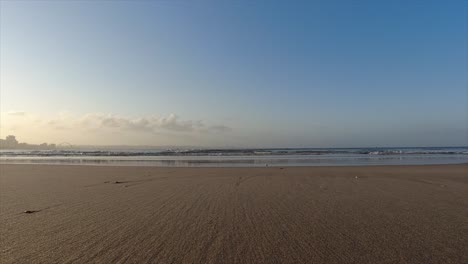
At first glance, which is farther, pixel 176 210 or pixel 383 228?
pixel 176 210

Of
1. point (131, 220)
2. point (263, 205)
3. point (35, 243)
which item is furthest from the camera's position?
point (263, 205)

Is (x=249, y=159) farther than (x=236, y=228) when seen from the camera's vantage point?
Yes

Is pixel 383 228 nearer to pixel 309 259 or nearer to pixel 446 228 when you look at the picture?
pixel 446 228

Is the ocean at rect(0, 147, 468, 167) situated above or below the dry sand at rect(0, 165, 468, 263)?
above

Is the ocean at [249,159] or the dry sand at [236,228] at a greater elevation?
the ocean at [249,159]

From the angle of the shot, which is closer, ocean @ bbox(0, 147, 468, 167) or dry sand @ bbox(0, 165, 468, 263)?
dry sand @ bbox(0, 165, 468, 263)

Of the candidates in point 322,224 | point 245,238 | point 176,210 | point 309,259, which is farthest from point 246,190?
point 309,259

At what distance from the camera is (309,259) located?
4.23 metres

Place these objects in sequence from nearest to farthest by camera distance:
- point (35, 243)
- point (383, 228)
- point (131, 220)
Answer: point (35, 243)
point (383, 228)
point (131, 220)

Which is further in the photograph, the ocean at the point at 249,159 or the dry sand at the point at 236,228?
the ocean at the point at 249,159

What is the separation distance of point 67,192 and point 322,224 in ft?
27.4

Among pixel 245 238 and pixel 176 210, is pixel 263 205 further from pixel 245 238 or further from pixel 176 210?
pixel 245 238

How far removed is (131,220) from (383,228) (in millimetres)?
4642

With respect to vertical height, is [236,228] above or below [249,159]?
below
